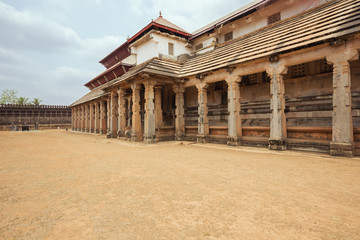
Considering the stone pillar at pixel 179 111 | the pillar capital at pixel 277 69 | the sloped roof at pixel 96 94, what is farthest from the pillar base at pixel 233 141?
the sloped roof at pixel 96 94

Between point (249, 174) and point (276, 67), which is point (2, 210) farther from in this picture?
point (276, 67)

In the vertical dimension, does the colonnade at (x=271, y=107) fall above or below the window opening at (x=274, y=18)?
below

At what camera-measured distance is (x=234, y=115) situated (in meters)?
9.06

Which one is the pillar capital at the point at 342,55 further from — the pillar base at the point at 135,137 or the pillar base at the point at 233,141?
the pillar base at the point at 135,137

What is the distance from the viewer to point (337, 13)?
694cm

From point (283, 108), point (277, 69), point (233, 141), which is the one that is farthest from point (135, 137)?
point (277, 69)

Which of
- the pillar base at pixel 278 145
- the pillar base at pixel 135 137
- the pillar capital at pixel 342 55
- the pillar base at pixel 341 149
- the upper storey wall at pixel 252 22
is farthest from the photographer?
the pillar base at pixel 135 137

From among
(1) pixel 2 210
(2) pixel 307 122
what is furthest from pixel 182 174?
(2) pixel 307 122

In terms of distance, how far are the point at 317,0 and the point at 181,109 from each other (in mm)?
9825

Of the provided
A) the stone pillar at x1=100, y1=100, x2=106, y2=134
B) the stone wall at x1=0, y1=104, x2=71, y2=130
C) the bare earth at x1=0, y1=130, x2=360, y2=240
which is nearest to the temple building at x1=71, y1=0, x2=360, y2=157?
the bare earth at x1=0, y1=130, x2=360, y2=240

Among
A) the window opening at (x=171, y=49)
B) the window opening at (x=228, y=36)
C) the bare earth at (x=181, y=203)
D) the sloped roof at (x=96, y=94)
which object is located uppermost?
the window opening at (x=228, y=36)

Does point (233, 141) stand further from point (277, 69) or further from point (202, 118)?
point (277, 69)

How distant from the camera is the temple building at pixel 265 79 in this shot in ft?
20.4

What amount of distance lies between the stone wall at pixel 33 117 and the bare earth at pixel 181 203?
3439 centimetres
